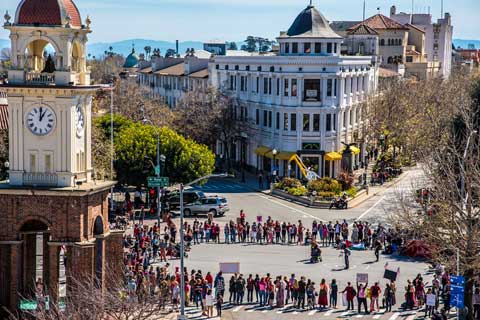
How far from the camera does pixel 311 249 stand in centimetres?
4738

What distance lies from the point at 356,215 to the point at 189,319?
26262mm

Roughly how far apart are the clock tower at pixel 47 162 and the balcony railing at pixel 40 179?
0.03 metres

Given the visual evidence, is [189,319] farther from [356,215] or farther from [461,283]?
[356,215]

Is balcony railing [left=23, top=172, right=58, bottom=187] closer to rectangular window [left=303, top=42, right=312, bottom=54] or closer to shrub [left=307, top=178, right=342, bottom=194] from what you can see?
shrub [left=307, top=178, right=342, bottom=194]

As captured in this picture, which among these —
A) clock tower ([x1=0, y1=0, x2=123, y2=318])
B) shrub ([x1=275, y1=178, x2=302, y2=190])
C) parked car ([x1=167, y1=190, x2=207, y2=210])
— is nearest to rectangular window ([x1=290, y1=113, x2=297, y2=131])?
shrub ([x1=275, y1=178, x2=302, y2=190])

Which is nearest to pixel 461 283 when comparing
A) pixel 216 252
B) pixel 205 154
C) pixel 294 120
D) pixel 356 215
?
pixel 216 252

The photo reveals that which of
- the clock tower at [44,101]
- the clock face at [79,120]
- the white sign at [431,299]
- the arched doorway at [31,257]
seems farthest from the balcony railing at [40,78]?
the white sign at [431,299]

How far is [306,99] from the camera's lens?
77812mm

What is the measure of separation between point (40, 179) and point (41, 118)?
6.86 feet

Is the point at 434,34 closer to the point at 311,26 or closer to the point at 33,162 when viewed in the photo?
the point at 311,26

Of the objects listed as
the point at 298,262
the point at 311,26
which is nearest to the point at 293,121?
the point at 311,26

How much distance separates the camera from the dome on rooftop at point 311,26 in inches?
3108

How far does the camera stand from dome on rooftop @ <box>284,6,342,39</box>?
78.9 metres

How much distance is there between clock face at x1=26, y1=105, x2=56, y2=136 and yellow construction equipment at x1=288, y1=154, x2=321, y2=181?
132ft
